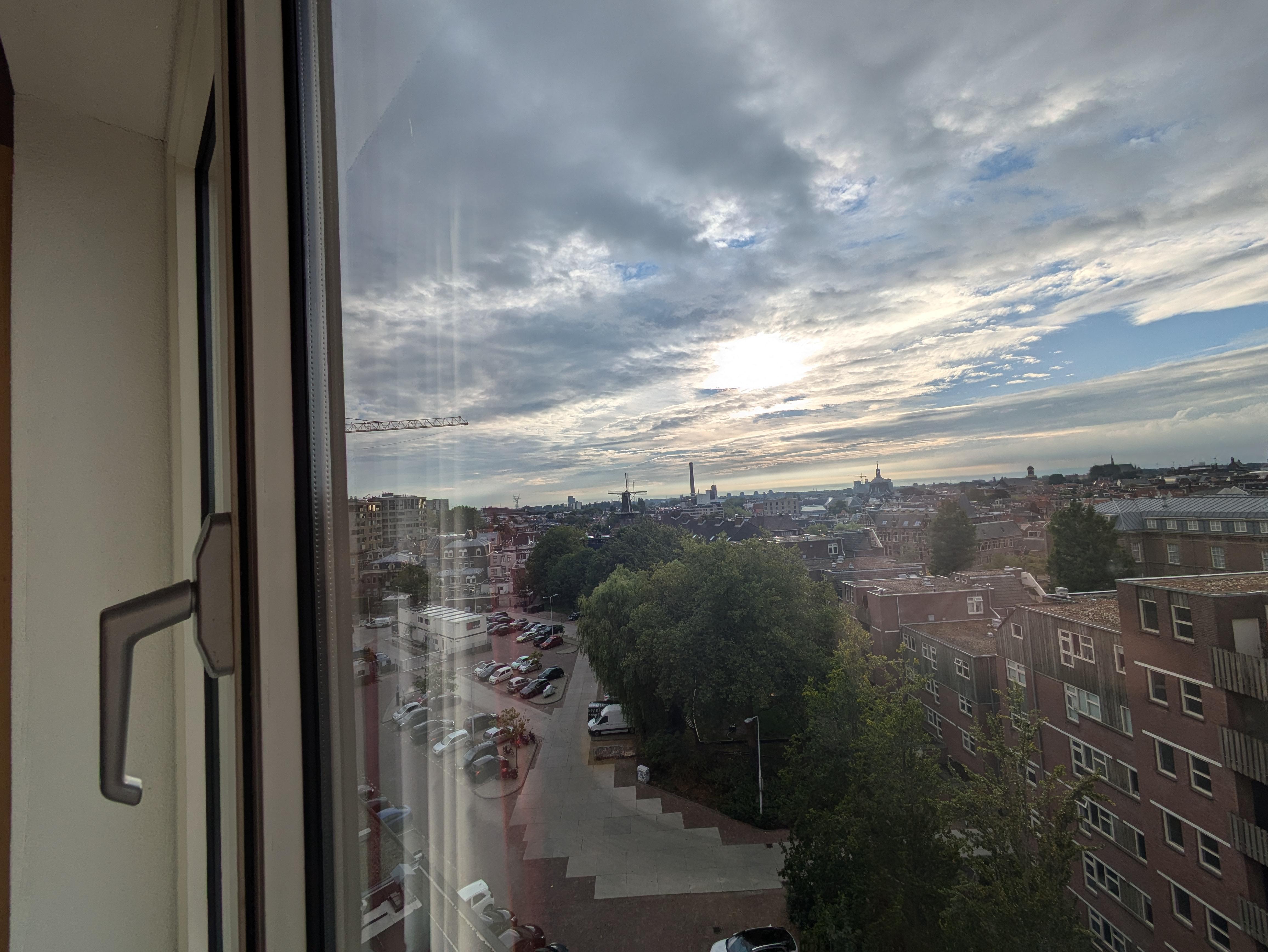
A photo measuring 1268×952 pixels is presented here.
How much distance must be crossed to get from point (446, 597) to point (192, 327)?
118 centimetres

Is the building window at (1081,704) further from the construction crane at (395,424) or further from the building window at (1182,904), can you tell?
the construction crane at (395,424)

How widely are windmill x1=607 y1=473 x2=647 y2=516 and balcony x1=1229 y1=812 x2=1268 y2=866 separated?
1.35 feet

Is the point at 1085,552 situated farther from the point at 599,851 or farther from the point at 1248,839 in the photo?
the point at 599,851

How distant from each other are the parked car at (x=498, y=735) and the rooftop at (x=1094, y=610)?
480 millimetres

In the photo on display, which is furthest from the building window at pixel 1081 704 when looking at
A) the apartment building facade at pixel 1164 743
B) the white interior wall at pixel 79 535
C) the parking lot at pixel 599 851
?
the white interior wall at pixel 79 535

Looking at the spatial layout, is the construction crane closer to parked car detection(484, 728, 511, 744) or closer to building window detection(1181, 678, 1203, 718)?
parked car detection(484, 728, 511, 744)

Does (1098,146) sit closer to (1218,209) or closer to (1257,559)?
(1218,209)

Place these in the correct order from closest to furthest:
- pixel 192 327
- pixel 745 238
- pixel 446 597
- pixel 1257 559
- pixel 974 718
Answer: pixel 1257 559 < pixel 974 718 < pixel 745 238 < pixel 446 597 < pixel 192 327

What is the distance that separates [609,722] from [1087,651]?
358 millimetres

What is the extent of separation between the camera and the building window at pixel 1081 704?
1.02 feet

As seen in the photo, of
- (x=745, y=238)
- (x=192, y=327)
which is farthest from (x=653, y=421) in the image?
(x=192, y=327)

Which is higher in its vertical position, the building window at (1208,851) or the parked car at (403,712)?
the building window at (1208,851)

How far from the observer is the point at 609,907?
1.60 feet

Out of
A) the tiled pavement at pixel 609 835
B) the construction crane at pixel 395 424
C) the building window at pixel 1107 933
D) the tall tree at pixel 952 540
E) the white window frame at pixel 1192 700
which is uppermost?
the construction crane at pixel 395 424
